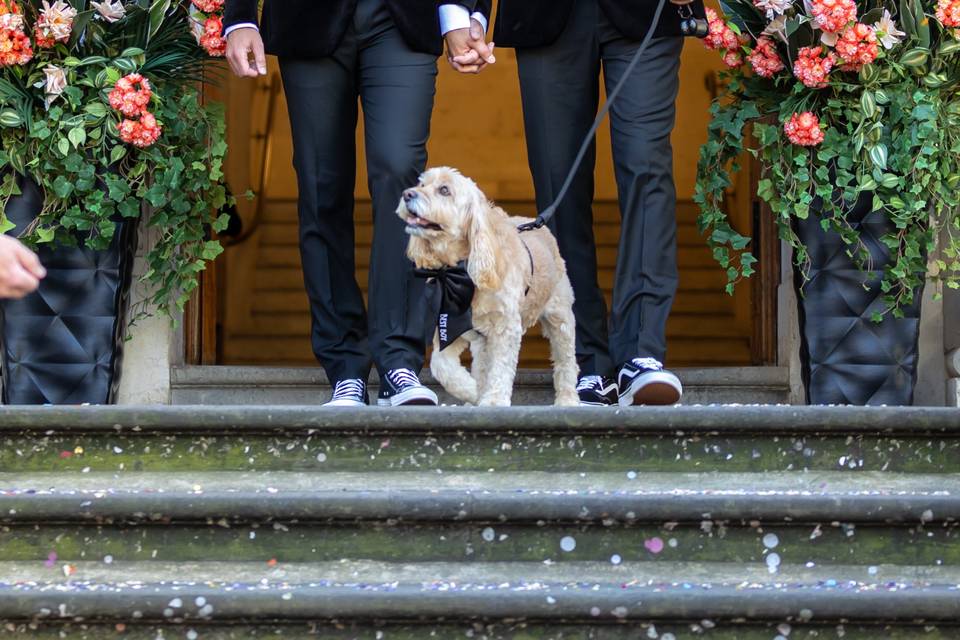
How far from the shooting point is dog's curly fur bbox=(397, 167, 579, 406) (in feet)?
12.7

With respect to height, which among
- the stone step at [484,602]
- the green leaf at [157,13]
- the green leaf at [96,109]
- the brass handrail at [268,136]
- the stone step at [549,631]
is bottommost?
the stone step at [549,631]

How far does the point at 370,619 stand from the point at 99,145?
2341 millimetres

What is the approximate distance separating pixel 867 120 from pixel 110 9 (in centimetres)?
235

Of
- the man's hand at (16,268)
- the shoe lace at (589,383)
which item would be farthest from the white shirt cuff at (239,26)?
the man's hand at (16,268)

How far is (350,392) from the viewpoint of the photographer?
4094mm

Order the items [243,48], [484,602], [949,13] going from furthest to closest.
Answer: [949,13]
[243,48]
[484,602]

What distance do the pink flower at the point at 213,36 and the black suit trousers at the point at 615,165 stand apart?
0.96m

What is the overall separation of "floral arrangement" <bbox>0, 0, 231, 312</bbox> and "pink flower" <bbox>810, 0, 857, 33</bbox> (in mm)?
1861

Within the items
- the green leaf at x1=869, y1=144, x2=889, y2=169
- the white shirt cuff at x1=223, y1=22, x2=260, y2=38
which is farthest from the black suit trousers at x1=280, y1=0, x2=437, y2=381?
A: the green leaf at x1=869, y1=144, x2=889, y2=169

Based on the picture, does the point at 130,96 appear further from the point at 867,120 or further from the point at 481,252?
the point at 867,120

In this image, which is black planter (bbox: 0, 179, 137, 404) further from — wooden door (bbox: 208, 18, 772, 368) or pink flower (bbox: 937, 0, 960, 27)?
pink flower (bbox: 937, 0, 960, 27)

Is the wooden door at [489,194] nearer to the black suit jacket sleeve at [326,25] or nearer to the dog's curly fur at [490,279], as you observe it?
the dog's curly fur at [490,279]

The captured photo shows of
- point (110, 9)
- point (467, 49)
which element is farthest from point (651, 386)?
point (110, 9)

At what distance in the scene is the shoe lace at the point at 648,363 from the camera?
13.1 feet
